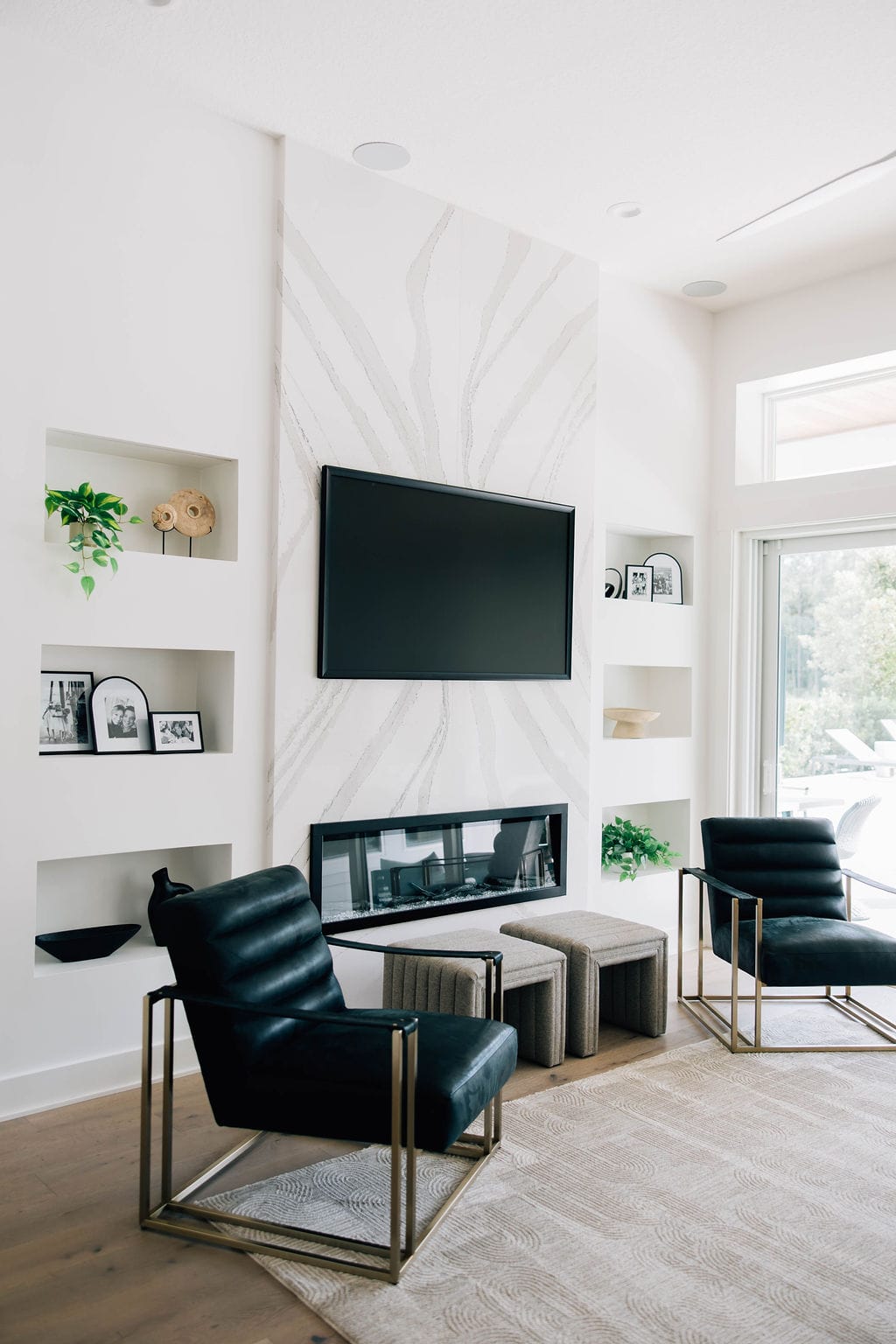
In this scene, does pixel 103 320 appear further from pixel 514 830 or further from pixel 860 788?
pixel 860 788

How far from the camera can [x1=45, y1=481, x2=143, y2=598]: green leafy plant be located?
314 centimetres

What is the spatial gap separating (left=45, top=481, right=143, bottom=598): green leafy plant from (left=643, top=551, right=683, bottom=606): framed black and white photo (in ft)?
9.55

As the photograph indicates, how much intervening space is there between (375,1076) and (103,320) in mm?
2458

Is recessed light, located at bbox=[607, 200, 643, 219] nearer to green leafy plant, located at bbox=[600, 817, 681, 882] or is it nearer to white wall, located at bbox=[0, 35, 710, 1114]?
white wall, located at bbox=[0, 35, 710, 1114]

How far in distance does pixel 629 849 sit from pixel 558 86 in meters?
3.27

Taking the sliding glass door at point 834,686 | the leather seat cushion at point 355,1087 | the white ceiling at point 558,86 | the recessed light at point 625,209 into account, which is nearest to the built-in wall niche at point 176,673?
the leather seat cushion at point 355,1087

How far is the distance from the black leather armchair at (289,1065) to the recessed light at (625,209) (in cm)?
306

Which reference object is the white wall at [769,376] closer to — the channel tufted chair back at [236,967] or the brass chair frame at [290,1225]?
the channel tufted chair back at [236,967]

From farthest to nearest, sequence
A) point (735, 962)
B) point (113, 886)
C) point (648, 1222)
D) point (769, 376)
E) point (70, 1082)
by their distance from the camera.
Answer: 1. point (769, 376)
2. point (735, 962)
3. point (113, 886)
4. point (70, 1082)
5. point (648, 1222)

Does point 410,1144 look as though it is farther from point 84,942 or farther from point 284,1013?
point 84,942

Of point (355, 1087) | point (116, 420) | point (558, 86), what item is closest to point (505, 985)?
point (355, 1087)

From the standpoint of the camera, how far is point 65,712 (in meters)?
3.40

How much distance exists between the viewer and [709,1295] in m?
2.20

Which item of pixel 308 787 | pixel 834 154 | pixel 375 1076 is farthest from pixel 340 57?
pixel 375 1076
